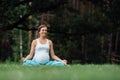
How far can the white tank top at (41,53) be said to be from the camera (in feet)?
40.5

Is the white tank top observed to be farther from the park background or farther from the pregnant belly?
the park background

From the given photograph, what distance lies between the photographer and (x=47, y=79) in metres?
7.77

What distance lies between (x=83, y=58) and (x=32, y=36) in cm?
268

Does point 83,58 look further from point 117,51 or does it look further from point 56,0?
point 56,0

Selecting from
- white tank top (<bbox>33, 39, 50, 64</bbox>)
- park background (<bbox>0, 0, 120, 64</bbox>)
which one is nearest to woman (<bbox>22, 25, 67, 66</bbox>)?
white tank top (<bbox>33, 39, 50, 64</bbox>)

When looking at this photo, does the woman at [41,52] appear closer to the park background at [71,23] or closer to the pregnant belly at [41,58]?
the pregnant belly at [41,58]

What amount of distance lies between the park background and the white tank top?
5.12 meters

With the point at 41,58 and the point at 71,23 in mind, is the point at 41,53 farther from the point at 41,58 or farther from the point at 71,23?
the point at 71,23

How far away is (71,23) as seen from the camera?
18.8m

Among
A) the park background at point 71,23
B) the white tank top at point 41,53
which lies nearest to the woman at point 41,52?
the white tank top at point 41,53

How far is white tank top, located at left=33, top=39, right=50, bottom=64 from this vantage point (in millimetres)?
12345

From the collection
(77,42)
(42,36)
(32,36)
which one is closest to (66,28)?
(77,42)

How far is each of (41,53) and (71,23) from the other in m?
6.52

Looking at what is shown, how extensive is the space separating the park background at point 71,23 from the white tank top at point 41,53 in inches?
201
